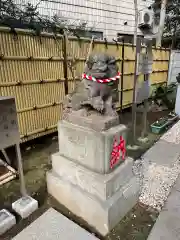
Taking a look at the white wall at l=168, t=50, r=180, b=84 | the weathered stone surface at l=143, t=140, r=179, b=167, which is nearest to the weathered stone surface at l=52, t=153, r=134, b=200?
the weathered stone surface at l=143, t=140, r=179, b=167

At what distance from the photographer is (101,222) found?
230 cm

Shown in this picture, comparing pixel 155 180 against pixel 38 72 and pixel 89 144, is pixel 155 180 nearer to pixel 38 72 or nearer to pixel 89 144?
pixel 89 144

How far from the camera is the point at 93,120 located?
2273 mm

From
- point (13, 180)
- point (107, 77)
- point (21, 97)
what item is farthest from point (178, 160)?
point (21, 97)

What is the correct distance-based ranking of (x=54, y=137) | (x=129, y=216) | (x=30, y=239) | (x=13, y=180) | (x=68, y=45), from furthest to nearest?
(x=54, y=137)
(x=68, y=45)
(x=13, y=180)
(x=129, y=216)
(x=30, y=239)

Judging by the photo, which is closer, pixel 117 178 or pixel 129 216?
pixel 117 178

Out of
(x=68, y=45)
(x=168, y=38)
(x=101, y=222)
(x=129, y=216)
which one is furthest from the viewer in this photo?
(x=168, y=38)

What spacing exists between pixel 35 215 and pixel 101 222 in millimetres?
985

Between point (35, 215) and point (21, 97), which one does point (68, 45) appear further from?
point (35, 215)

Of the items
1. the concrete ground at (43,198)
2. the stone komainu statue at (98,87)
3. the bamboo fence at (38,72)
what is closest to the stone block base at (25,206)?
the concrete ground at (43,198)

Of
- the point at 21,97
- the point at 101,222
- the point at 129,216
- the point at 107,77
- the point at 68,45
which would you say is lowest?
the point at 129,216

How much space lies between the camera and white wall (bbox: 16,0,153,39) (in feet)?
25.7

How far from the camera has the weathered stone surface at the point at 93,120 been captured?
2.22 m

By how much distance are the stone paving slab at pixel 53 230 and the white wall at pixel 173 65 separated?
1028 centimetres
